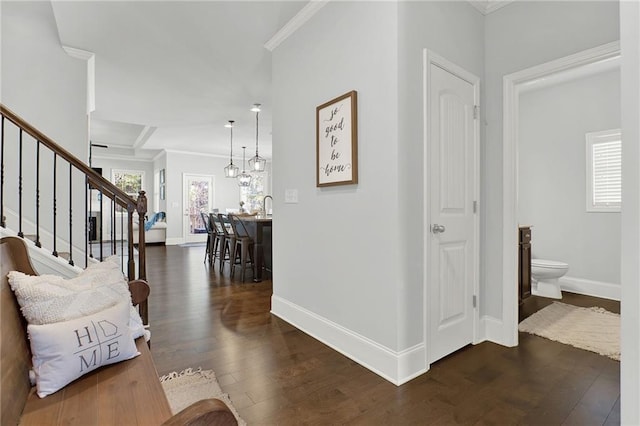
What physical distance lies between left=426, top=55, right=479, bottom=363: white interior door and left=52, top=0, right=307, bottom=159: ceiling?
1433 millimetres

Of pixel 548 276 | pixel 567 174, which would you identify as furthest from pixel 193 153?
pixel 548 276

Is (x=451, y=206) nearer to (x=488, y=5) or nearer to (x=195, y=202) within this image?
(x=488, y=5)

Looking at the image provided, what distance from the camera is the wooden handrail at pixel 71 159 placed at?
2062mm

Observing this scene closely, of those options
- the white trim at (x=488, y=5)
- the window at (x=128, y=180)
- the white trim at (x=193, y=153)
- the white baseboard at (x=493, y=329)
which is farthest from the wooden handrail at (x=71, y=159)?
the window at (x=128, y=180)

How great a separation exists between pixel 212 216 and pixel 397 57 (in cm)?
463

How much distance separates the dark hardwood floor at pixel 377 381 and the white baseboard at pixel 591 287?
6.04 feet

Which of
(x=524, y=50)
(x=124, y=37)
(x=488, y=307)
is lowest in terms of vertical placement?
(x=488, y=307)

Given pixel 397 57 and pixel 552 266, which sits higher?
pixel 397 57

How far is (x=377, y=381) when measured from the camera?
76.9 inches

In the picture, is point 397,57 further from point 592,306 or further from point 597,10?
point 592,306

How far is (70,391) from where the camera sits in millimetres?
1114

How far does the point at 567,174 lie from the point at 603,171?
1.15ft

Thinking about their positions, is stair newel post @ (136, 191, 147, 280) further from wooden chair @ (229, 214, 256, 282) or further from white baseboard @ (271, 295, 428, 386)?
wooden chair @ (229, 214, 256, 282)

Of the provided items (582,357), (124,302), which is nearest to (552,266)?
(582,357)
